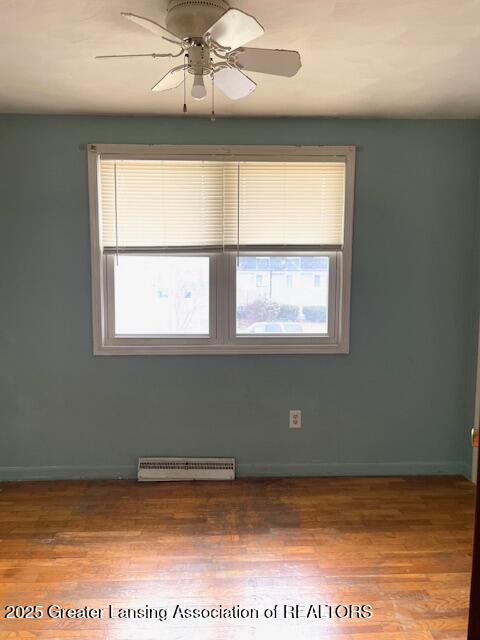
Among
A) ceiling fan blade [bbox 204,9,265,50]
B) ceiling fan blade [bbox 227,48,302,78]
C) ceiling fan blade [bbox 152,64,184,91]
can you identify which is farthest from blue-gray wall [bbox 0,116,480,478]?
ceiling fan blade [bbox 204,9,265,50]

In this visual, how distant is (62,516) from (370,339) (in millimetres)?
2191

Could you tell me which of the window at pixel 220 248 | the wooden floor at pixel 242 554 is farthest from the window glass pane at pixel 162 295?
the wooden floor at pixel 242 554

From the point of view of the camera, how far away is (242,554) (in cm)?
229

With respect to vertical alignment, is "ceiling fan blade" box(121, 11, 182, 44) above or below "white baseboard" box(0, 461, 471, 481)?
above

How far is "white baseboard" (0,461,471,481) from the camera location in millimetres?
3072

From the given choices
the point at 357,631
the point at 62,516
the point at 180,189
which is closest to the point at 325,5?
the point at 180,189

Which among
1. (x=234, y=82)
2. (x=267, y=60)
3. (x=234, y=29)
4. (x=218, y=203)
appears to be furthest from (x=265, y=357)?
(x=234, y=29)

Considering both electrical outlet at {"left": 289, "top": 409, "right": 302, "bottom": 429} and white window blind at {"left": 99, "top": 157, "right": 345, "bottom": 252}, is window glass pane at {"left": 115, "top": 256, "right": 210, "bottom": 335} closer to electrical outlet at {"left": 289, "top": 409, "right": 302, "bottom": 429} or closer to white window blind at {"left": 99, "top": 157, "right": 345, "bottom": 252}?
white window blind at {"left": 99, "top": 157, "right": 345, "bottom": 252}

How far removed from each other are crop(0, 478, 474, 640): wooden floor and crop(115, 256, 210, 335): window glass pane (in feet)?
3.40

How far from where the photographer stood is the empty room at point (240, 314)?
266 cm

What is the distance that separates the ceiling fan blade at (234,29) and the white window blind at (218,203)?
1322 millimetres

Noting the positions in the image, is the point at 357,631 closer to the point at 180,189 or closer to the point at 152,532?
the point at 152,532

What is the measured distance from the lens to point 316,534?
8.11ft

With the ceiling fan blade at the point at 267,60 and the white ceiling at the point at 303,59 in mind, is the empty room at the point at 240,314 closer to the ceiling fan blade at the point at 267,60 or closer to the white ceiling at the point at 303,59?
the white ceiling at the point at 303,59
